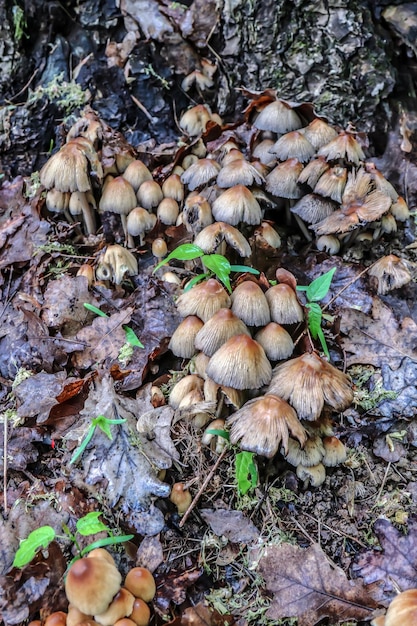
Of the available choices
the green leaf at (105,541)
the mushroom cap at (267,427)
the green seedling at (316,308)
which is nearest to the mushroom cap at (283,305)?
the green seedling at (316,308)

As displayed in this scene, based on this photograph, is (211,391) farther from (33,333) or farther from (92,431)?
(33,333)

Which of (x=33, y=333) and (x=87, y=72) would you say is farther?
(x=87, y=72)

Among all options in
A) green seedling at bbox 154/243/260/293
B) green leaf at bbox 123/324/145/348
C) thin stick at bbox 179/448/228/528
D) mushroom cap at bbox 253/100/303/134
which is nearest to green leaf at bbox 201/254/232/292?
green seedling at bbox 154/243/260/293

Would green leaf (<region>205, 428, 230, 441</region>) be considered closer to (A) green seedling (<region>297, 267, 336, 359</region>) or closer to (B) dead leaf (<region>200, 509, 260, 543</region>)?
(B) dead leaf (<region>200, 509, 260, 543</region>)

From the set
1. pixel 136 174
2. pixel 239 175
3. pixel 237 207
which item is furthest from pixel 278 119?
pixel 136 174

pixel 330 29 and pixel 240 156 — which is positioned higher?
pixel 330 29

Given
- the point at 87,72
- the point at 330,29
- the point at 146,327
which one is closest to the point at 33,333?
the point at 146,327

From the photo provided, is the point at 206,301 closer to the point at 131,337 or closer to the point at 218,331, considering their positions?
the point at 218,331
